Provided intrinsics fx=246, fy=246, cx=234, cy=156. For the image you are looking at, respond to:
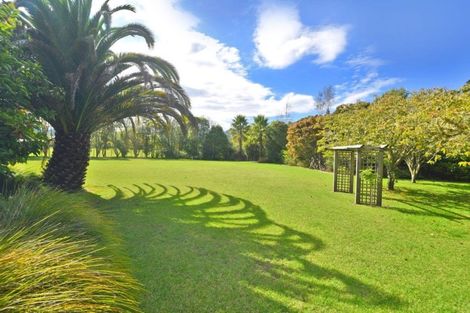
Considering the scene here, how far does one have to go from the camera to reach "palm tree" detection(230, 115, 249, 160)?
40031 mm

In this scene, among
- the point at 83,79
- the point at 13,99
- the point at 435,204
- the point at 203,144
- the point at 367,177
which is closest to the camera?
the point at 13,99

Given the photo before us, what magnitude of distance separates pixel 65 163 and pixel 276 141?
29.8m

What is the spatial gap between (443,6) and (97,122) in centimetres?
1181

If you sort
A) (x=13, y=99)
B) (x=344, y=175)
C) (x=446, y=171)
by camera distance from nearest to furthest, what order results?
1. (x=13, y=99)
2. (x=344, y=175)
3. (x=446, y=171)

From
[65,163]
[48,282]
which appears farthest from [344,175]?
[48,282]

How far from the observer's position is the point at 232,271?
353 cm

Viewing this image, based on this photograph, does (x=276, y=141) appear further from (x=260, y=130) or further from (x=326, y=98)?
(x=326, y=98)

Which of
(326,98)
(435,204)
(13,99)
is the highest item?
(326,98)

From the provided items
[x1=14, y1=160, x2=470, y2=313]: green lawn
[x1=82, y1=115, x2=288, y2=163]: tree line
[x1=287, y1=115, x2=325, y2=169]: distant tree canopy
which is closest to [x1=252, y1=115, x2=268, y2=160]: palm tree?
[x1=82, y1=115, x2=288, y2=163]: tree line

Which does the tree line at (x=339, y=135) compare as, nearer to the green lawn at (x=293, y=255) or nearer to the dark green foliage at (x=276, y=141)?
the dark green foliage at (x=276, y=141)

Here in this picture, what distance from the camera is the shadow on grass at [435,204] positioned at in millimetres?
7232

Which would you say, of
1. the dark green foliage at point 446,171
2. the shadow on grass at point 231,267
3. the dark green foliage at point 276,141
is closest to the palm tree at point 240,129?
the dark green foliage at point 276,141

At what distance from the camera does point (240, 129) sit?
1590 inches

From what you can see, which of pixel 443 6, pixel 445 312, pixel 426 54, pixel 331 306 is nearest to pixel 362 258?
pixel 445 312
